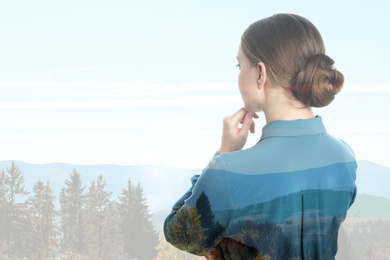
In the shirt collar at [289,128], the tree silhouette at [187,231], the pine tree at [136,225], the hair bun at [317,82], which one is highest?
the hair bun at [317,82]

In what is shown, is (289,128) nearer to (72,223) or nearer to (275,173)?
(275,173)

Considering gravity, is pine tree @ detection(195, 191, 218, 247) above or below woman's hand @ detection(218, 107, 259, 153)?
below

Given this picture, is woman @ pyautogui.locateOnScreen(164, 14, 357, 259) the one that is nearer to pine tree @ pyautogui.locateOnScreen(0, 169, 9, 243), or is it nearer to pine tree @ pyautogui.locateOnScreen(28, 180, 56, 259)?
pine tree @ pyautogui.locateOnScreen(28, 180, 56, 259)

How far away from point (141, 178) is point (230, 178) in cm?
1526

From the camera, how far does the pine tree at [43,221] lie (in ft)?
41.7

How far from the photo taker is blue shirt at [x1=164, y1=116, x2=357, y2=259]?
3.12ft

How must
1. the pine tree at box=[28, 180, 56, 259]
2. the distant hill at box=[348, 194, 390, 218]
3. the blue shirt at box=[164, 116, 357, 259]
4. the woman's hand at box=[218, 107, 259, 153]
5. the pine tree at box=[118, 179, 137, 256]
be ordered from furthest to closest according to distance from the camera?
the pine tree at box=[118, 179, 137, 256] → the distant hill at box=[348, 194, 390, 218] → the pine tree at box=[28, 180, 56, 259] → the woman's hand at box=[218, 107, 259, 153] → the blue shirt at box=[164, 116, 357, 259]

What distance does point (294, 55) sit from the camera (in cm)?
97

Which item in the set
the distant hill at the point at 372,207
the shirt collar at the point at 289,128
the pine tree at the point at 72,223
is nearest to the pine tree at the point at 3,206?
the pine tree at the point at 72,223

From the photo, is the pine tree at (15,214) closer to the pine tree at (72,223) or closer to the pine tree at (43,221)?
the pine tree at (43,221)

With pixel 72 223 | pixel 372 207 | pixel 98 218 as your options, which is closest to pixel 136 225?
pixel 98 218

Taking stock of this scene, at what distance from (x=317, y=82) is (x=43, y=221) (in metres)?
12.8

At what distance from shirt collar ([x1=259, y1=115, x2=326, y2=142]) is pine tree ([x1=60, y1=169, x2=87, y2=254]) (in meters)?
12.5

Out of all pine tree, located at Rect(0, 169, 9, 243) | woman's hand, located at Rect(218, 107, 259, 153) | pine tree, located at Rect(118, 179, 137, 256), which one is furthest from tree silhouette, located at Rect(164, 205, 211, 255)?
pine tree, located at Rect(0, 169, 9, 243)
